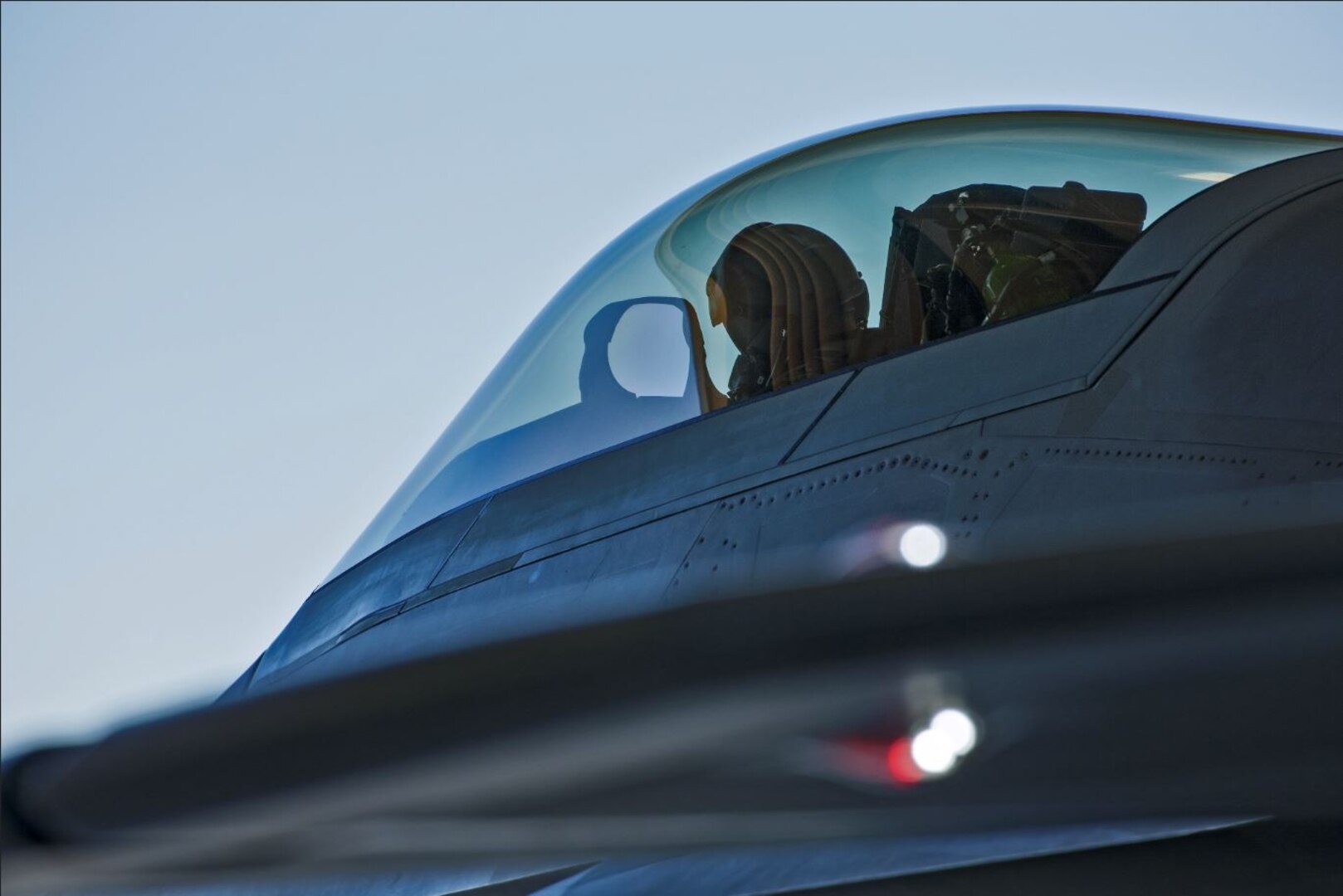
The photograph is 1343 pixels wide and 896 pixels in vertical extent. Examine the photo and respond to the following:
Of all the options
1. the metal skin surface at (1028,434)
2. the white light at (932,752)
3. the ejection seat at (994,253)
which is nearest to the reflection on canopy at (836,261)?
the ejection seat at (994,253)

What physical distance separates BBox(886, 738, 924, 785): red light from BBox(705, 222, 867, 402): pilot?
2.79 metres

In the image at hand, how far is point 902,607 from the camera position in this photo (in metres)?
1.11

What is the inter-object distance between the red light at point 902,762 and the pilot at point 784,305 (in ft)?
9.17

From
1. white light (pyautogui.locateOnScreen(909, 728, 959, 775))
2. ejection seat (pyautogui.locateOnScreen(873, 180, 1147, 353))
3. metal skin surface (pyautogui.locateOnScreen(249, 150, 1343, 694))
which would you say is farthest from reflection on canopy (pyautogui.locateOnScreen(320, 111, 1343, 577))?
white light (pyautogui.locateOnScreen(909, 728, 959, 775))

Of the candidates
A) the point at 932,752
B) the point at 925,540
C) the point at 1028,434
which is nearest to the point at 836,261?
A: the point at 1028,434

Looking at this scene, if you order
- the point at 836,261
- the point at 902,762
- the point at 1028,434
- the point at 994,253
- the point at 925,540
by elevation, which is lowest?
the point at 902,762

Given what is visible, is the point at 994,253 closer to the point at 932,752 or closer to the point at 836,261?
the point at 836,261

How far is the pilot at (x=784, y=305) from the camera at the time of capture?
13.1ft

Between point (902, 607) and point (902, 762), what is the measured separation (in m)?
0.14

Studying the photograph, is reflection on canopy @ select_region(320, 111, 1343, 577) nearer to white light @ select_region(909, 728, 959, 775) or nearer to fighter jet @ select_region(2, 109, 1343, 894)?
fighter jet @ select_region(2, 109, 1343, 894)

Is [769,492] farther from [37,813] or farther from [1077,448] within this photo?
[37,813]

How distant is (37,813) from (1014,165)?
3.56m

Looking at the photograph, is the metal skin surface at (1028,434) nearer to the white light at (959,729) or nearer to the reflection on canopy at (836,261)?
the reflection on canopy at (836,261)

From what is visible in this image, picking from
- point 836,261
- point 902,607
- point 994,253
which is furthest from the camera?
point 836,261
